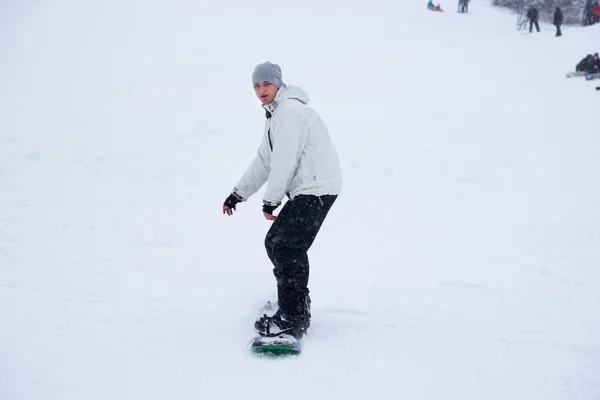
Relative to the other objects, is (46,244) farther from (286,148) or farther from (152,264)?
(286,148)

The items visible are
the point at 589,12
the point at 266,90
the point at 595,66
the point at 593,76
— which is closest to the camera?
the point at 266,90

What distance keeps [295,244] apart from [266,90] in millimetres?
1071

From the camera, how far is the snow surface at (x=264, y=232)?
338cm

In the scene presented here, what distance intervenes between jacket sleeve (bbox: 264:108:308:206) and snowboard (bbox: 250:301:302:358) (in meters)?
Result: 0.96

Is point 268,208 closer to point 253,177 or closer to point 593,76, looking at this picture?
point 253,177

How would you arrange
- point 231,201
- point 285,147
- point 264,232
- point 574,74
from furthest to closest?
point 574,74 < point 264,232 < point 231,201 < point 285,147

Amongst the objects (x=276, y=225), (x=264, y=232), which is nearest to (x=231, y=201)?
(x=276, y=225)

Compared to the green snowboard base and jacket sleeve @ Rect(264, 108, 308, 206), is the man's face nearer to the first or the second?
jacket sleeve @ Rect(264, 108, 308, 206)

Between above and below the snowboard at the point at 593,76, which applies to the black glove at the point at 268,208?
below

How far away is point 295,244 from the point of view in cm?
352

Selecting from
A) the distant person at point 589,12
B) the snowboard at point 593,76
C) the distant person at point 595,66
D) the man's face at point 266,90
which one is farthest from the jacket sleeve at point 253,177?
the distant person at point 589,12

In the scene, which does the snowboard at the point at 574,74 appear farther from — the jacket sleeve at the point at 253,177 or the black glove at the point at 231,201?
the black glove at the point at 231,201

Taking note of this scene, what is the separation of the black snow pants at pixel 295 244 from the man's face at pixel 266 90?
27.5 inches

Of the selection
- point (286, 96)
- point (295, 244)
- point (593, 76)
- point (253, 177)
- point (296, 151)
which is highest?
point (593, 76)
